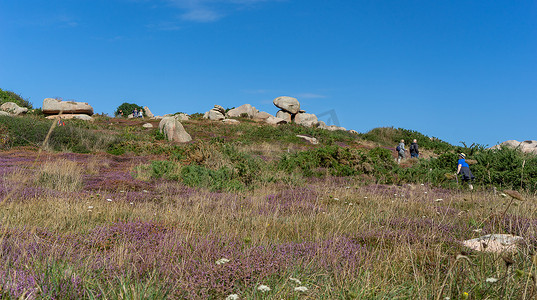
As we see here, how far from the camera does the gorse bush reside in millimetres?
47719

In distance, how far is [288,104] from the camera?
58469 mm

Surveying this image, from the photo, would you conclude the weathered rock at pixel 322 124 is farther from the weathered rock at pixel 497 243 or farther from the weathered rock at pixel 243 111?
the weathered rock at pixel 497 243

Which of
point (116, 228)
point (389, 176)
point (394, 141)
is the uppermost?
point (394, 141)

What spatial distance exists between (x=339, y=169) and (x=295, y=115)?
46429mm

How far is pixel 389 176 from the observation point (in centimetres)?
1354

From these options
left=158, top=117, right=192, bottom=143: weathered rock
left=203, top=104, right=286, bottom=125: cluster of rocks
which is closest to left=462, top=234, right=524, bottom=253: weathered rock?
left=158, top=117, right=192, bottom=143: weathered rock

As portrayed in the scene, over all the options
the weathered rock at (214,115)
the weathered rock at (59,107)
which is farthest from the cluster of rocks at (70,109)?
the weathered rock at (214,115)

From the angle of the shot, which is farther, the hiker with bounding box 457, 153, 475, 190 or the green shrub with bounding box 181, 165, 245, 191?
the hiker with bounding box 457, 153, 475, 190

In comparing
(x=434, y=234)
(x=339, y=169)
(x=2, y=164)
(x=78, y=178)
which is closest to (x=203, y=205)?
(x=434, y=234)

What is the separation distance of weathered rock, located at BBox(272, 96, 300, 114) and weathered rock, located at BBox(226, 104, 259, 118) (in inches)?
174

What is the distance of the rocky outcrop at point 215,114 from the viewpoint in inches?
1956

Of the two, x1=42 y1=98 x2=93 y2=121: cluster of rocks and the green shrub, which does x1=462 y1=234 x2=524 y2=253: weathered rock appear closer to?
the green shrub

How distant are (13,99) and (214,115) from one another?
25.7 m

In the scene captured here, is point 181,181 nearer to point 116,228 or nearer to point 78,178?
point 78,178
